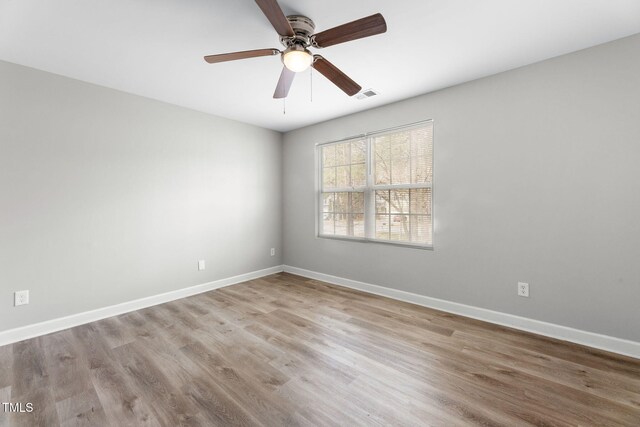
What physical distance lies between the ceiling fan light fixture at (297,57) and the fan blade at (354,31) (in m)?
0.09

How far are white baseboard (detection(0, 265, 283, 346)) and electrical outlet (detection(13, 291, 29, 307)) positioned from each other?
0.22 metres

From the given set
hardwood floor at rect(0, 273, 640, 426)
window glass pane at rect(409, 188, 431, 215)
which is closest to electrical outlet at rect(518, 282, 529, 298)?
hardwood floor at rect(0, 273, 640, 426)

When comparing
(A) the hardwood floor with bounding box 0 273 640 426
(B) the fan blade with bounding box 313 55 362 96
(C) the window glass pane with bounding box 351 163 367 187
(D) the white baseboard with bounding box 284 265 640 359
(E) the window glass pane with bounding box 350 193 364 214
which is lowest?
(A) the hardwood floor with bounding box 0 273 640 426

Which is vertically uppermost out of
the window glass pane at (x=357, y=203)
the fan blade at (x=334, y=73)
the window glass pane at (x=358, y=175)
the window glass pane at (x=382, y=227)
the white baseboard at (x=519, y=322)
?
the fan blade at (x=334, y=73)

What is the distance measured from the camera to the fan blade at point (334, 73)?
193 centimetres

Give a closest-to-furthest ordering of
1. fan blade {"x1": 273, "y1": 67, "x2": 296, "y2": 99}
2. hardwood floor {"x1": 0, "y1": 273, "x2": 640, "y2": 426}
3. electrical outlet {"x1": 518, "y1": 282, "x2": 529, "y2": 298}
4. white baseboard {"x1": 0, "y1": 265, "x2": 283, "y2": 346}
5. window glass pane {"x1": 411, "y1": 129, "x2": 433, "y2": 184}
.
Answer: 1. hardwood floor {"x1": 0, "y1": 273, "x2": 640, "y2": 426}
2. fan blade {"x1": 273, "y1": 67, "x2": 296, "y2": 99}
3. white baseboard {"x1": 0, "y1": 265, "x2": 283, "y2": 346}
4. electrical outlet {"x1": 518, "y1": 282, "x2": 529, "y2": 298}
5. window glass pane {"x1": 411, "y1": 129, "x2": 433, "y2": 184}

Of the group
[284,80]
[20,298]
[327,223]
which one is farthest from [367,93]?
[20,298]

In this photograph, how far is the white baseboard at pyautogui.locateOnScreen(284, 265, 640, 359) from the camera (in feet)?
6.94

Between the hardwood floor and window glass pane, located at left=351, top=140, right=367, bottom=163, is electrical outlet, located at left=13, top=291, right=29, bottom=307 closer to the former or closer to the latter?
the hardwood floor

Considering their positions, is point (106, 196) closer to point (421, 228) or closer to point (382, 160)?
point (382, 160)

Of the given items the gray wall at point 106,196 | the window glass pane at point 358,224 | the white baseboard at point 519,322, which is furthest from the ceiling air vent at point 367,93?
the white baseboard at point 519,322

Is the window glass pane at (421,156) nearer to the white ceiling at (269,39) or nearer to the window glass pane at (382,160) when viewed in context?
the window glass pane at (382,160)

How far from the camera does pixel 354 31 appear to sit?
1620mm

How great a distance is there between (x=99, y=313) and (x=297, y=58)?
10.4 feet
